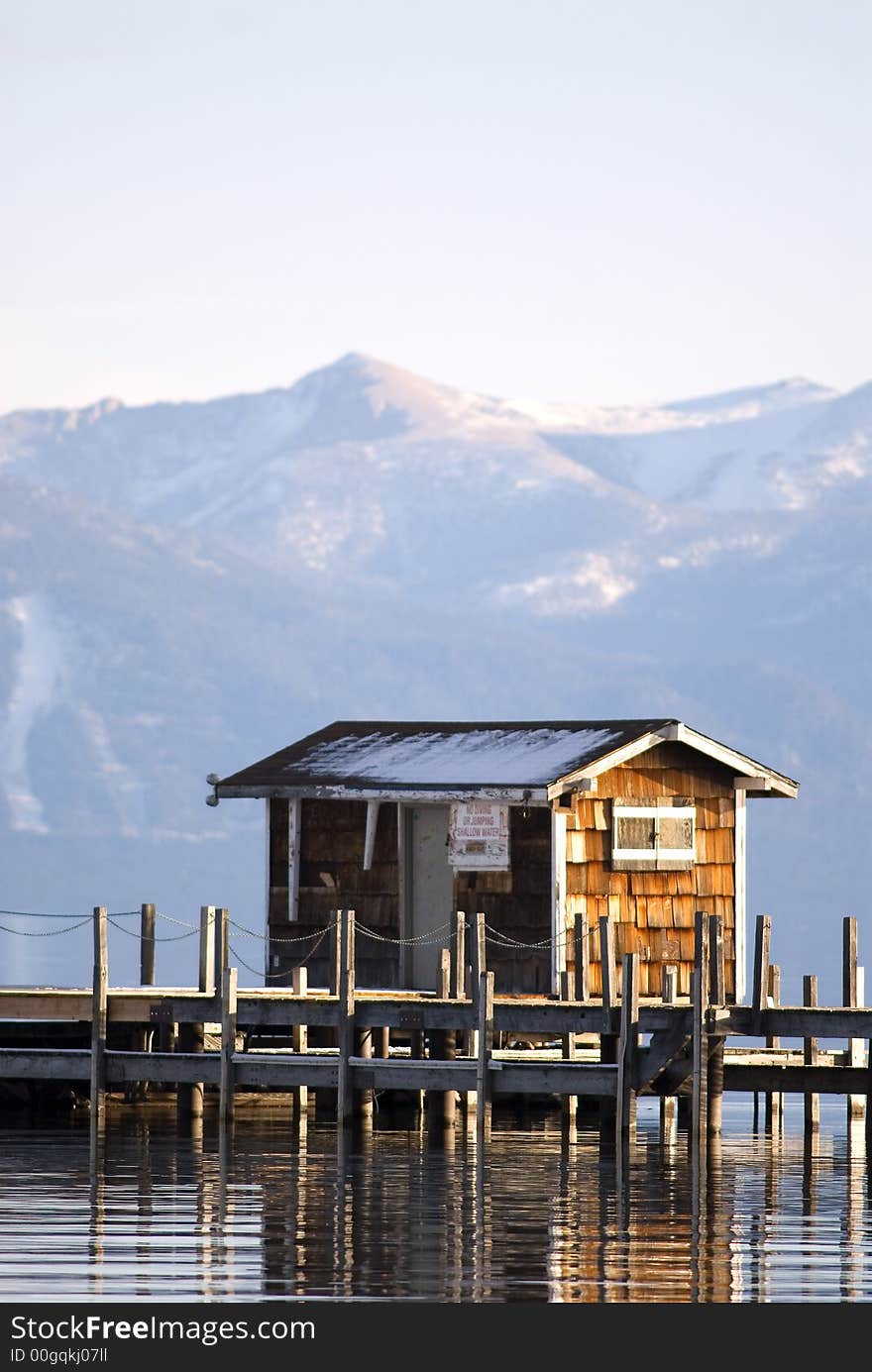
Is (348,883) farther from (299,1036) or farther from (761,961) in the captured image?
(761,961)

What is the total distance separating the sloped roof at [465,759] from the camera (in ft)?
113

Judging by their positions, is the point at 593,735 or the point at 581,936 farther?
the point at 593,735

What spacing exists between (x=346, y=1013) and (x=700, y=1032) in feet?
13.2

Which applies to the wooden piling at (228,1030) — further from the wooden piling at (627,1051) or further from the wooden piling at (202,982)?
the wooden piling at (627,1051)

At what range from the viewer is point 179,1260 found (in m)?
19.1

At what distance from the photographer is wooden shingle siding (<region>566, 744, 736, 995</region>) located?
34625 mm

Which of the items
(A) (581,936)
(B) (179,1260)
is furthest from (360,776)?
(B) (179,1260)

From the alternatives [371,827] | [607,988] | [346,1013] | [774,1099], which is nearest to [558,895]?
[371,827]

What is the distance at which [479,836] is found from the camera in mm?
34750

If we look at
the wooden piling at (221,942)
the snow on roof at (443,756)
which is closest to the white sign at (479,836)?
the snow on roof at (443,756)

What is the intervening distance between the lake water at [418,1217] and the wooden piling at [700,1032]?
1.77ft

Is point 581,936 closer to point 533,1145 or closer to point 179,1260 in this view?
point 533,1145
